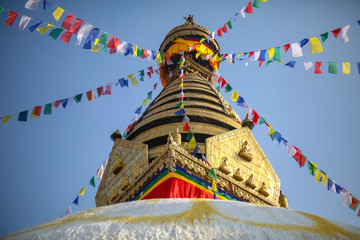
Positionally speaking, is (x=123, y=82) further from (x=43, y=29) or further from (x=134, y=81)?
(x=43, y=29)

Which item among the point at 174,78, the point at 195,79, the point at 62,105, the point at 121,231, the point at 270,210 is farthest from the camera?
the point at 174,78

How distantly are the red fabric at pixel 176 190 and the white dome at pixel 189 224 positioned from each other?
3.67 meters

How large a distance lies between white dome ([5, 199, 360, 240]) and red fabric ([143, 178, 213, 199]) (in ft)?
12.0

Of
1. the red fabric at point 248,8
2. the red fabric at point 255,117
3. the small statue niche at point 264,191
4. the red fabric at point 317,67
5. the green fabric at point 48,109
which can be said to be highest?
the red fabric at point 248,8

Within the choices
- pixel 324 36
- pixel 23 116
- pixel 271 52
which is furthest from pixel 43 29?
pixel 324 36

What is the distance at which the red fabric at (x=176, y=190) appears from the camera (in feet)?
18.7

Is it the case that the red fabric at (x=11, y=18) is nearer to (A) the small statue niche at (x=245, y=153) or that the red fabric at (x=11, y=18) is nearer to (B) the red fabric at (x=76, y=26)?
(B) the red fabric at (x=76, y=26)

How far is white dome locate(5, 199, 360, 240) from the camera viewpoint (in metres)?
1.72

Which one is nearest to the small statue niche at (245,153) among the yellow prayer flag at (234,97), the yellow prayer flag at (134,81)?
the yellow prayer flag at (234,97)

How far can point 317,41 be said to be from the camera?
6188 mm

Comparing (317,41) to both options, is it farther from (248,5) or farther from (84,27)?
(84,27)

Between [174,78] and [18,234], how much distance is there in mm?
13460

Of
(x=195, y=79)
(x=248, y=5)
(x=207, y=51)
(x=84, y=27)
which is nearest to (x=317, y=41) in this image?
(x=248, y=5)

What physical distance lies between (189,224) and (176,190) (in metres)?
4.03
